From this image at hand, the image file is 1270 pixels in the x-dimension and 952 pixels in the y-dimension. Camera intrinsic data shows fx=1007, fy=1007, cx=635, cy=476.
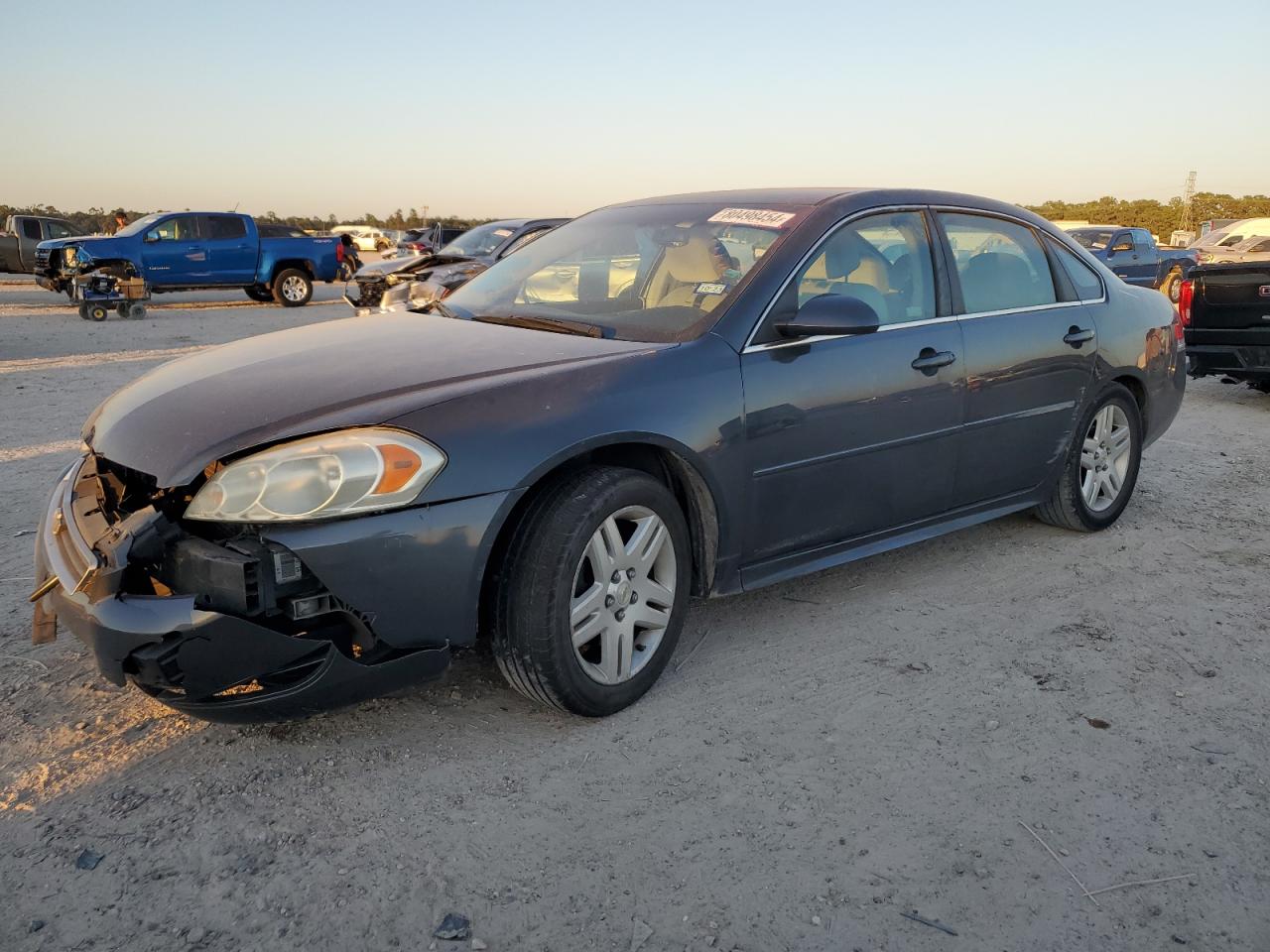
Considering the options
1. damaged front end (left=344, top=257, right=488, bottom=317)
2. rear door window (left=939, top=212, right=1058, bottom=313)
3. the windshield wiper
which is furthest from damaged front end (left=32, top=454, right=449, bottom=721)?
damaged front end (left=344, top=257, right=488, bottom=317)

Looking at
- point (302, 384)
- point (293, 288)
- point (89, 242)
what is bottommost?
point (293, 288)

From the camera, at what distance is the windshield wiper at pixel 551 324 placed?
350cm

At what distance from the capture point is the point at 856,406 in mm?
3584


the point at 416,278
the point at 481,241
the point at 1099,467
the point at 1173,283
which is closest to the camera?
the point at 1099,467

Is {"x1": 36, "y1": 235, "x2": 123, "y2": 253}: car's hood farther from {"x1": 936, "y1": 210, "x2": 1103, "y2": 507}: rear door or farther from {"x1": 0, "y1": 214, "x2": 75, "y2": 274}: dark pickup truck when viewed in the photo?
{"x1": 936, "y1": 210, "x2": 1103, "y2": 507}: rear door

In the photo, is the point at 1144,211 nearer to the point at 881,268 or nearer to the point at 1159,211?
the point at 1159,211

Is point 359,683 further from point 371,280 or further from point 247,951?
point 371,280

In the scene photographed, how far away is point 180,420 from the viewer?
2.84 metres

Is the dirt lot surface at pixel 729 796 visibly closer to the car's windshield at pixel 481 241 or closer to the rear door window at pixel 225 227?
the car's windshield at pixel 481 241

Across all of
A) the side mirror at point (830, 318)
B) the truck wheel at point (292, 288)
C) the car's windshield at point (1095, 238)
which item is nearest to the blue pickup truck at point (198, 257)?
the truck wheel at point (292, 288)

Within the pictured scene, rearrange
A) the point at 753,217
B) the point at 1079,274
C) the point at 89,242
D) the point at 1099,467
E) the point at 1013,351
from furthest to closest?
the point at 89,242 → the point at 1099,467 → the point at 1079,274 → the point at 1013,351 → the point at 753,217

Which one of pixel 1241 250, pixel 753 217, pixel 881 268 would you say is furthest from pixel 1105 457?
pixel 1241 250

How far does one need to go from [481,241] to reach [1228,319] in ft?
30.1

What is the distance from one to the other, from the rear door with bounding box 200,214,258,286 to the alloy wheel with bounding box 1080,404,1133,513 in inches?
687
